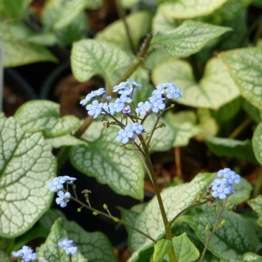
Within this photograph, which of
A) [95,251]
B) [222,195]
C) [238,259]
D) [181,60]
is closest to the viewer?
[222,195]

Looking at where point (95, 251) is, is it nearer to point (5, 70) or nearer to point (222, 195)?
point (222, 195)

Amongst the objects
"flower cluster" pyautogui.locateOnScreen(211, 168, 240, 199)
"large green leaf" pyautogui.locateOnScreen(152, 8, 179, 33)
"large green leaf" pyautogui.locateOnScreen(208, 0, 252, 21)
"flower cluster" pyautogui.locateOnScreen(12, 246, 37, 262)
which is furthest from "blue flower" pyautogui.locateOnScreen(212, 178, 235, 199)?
"large green leaf" pyautogui.locateOnScreen(152, 8, 179, 33)

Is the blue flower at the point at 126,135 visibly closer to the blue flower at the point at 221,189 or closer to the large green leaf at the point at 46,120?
the blue flower at the point at 221,189

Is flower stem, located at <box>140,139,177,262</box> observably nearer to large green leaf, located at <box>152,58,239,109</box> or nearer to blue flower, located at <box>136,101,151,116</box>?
blue flower, located at <box>136,101,151,116</box>

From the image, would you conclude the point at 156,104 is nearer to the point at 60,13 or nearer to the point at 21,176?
the point at 21,176

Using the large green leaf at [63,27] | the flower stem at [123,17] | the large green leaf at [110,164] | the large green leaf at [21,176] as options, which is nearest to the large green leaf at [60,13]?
the large green leaf at [63,27]

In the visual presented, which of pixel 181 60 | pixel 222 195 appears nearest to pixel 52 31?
pixel 181 60
